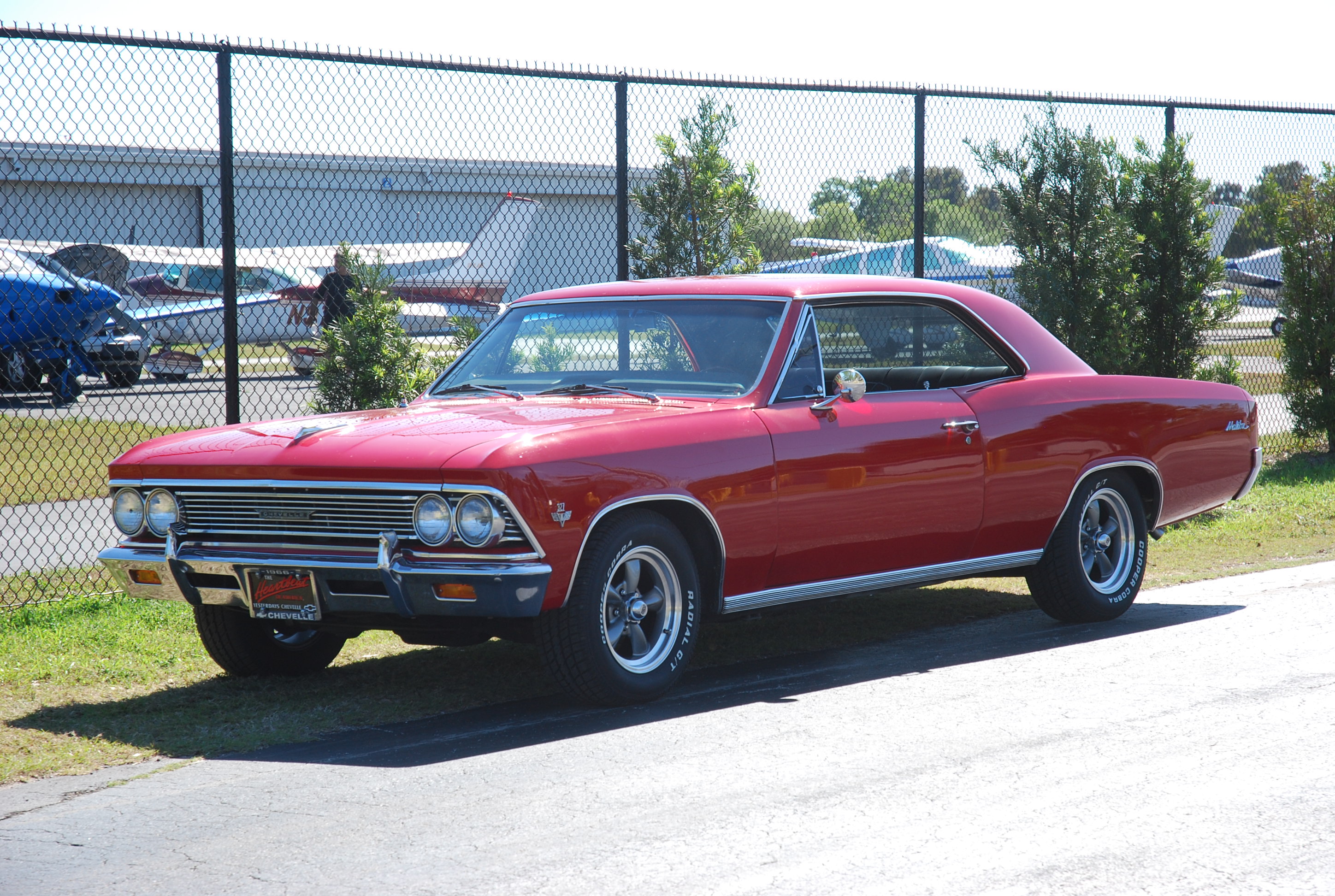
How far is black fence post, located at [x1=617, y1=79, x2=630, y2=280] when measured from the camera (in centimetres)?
943

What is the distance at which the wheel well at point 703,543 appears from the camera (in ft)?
18.5

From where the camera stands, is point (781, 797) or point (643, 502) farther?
point (643, 502)

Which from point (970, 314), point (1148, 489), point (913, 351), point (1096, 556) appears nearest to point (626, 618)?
point (913, 351)

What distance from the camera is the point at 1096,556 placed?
7.26m

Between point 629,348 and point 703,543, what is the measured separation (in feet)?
3.70

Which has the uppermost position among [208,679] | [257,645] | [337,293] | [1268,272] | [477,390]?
[1268,272]

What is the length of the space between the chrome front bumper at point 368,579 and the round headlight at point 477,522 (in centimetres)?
8

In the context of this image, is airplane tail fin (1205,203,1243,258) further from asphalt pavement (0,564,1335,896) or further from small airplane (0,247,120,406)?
small airplane (0,247,120,406)

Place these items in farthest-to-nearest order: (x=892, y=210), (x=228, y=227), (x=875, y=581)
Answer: (x=892, y=210) < (x=228, y=227) < (x=875, y=581)

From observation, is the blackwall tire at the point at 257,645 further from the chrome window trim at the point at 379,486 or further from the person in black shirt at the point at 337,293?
the person in black shirt at the point at 337,293

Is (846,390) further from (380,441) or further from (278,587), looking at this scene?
(278,587)

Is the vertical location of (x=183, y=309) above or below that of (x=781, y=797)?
above

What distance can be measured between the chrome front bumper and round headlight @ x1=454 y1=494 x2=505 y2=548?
0.25 feet

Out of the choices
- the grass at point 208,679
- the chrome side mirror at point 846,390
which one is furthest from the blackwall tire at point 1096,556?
the chrome side mirror at point 846,390
